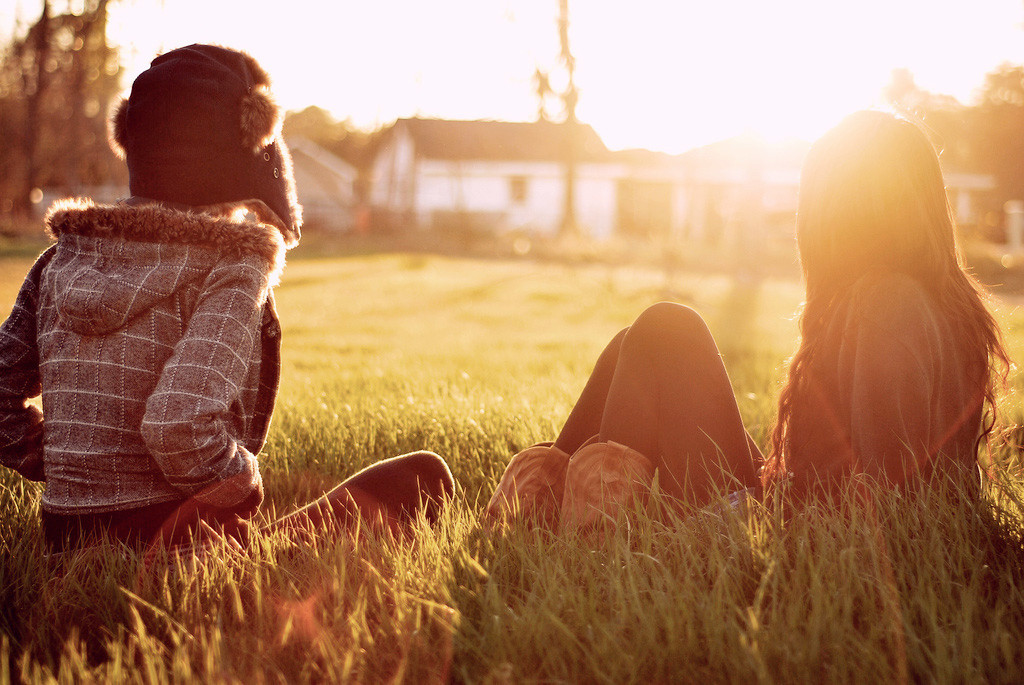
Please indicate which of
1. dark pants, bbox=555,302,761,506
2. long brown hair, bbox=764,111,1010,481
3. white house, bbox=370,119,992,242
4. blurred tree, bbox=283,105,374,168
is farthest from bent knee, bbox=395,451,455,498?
blurred tree, bbox=283,105,374,168

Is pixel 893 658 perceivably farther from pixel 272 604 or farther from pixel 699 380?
pixel 272 604

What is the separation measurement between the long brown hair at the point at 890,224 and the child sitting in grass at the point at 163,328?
1.51 metres

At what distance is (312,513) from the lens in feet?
8.04

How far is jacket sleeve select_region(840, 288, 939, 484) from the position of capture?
6.51 feet

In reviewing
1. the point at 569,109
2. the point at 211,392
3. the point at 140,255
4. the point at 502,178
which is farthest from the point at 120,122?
the point at 502,178

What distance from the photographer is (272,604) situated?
1.98m

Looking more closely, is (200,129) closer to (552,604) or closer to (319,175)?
(552,604)

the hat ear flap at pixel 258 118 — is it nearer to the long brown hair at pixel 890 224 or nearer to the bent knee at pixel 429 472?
the bent knee at pixel 429 472

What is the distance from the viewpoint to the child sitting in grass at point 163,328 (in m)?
1.89

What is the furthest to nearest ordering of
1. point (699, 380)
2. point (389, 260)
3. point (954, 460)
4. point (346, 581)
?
point (389, 260)
point (699, 380)
point (954, 460)
point (346, 581)

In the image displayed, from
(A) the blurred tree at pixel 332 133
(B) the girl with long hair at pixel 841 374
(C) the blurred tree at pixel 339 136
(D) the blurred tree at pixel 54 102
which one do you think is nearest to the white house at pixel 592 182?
(C) the blurred tree at pixel 339 136

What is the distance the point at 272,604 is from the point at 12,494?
1.32 meters

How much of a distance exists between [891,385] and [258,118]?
1.74 meters

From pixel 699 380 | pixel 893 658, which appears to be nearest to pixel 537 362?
pixel 699 380
